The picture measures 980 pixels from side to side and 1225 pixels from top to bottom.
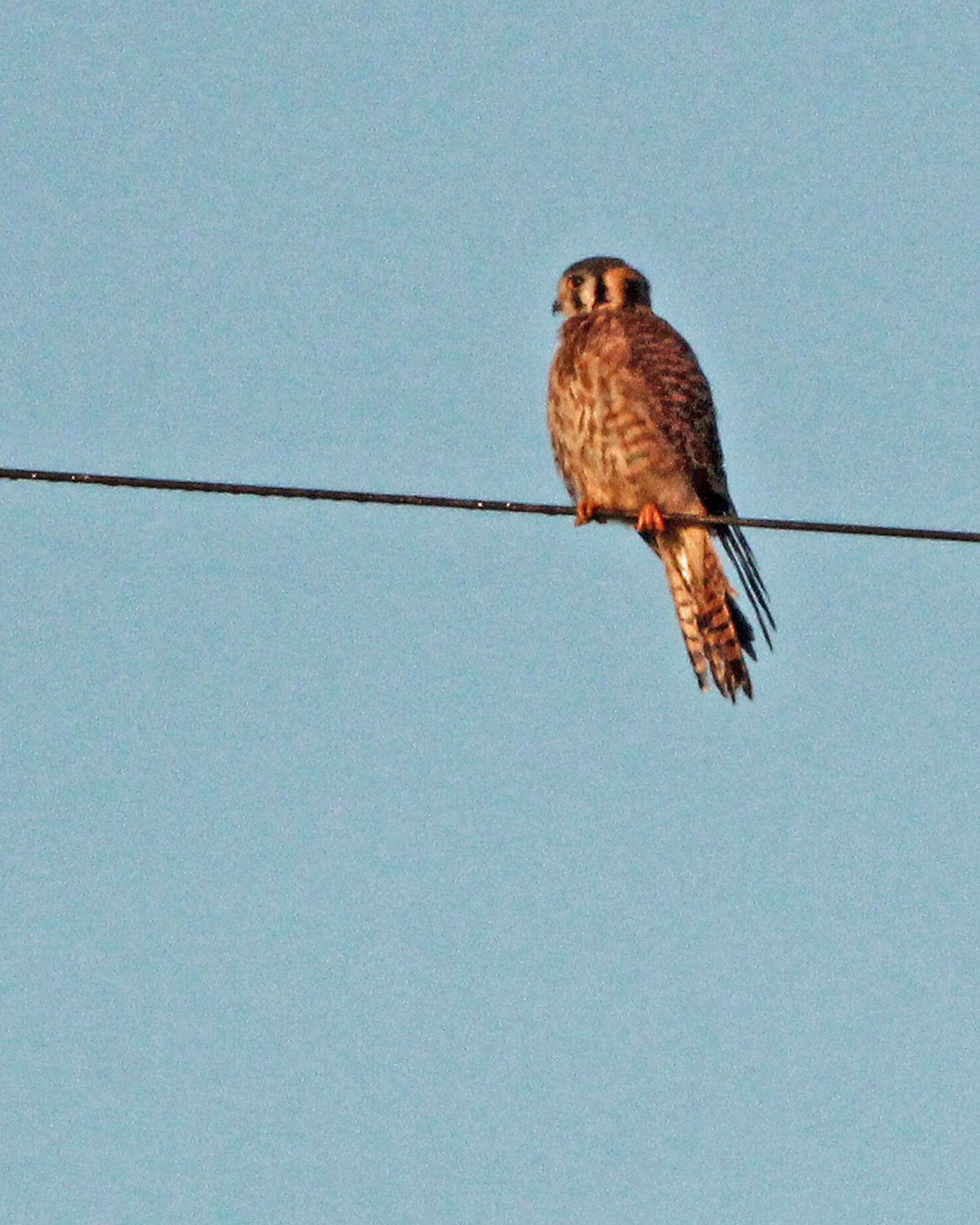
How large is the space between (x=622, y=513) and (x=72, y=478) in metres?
3.21

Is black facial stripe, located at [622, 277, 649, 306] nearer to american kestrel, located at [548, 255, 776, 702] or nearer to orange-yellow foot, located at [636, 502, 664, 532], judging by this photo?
american kestrel, located at [548, 255, 776, 702]

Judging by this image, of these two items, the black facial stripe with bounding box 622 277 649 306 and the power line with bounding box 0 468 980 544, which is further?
the black facial stripe with bounding box 622 277 649 306

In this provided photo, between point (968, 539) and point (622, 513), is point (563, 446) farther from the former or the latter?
point (968, 539)

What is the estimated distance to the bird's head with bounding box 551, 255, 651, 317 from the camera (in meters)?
8.55

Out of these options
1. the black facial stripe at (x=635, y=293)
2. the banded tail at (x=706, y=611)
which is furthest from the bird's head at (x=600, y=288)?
the banded tail at (x=706, y=611)

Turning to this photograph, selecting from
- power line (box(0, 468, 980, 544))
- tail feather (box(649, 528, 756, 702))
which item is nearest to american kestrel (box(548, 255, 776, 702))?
tail feather (box(649, 528, 756, 702))

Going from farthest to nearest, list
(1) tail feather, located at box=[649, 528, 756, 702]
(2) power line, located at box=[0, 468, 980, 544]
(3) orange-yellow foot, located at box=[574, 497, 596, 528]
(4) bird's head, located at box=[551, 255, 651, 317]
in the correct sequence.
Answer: (4) bird's head, located at box=[551, 255, 651, 317] → (1) tail feather, located at box=[649, 528, 756, 702] → (3) orange-yellow foot, located at box=[574, 497, 596, 528] → (2) power line, located at box=[0, 468, 980, 544]

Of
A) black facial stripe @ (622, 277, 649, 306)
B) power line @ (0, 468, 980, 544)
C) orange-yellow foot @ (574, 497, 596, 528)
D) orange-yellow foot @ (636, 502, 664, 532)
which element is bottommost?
power line @ (0, 468, 980, 544)

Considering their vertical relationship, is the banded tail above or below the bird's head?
below

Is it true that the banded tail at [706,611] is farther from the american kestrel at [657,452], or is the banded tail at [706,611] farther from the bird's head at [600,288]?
the bird's head at [600,288]

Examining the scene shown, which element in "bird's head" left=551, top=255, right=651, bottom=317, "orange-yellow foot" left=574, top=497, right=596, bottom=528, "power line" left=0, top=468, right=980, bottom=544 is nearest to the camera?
"power line" left=0, top=468, right=980, bottom=544

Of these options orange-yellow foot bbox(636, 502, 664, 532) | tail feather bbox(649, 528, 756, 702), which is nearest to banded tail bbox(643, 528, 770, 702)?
tail feather bbox(649, 528, 756, 702)

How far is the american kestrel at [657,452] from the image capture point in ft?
26.3

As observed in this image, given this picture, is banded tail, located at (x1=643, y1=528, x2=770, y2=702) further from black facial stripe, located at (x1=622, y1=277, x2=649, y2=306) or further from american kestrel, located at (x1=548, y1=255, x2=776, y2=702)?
black facial stripe, located at (x1=622, y1=277, x2=649, y2=306)
